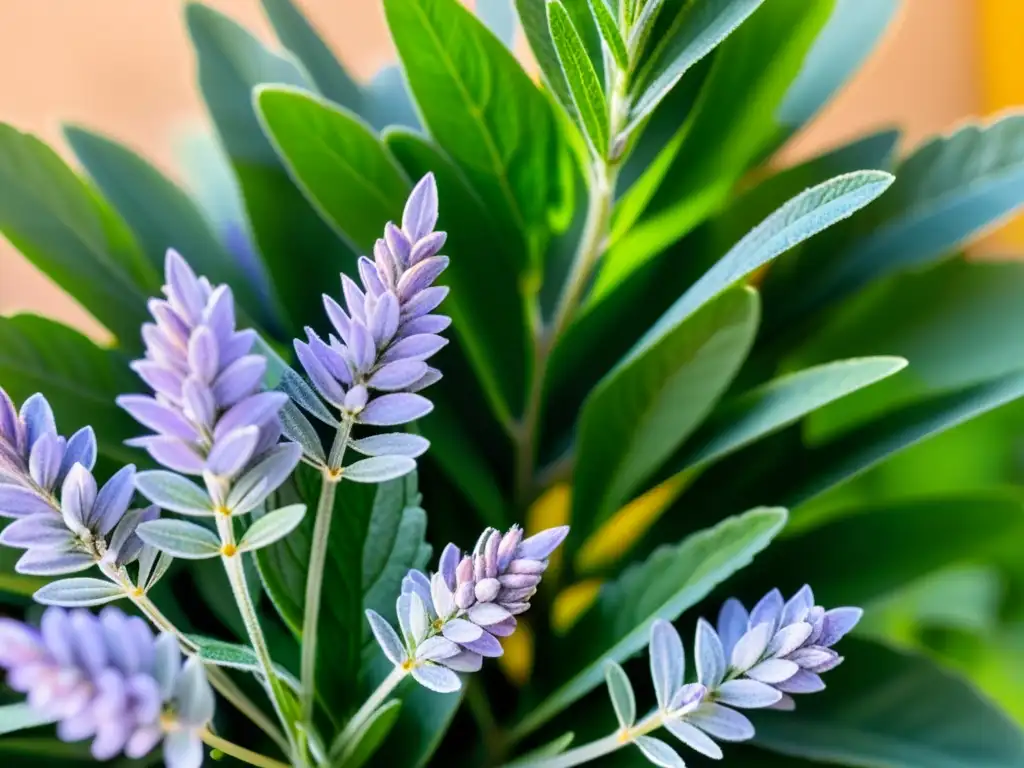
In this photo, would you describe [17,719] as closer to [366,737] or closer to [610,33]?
[366,737]

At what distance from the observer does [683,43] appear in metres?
0.24

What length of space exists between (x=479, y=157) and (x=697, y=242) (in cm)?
9

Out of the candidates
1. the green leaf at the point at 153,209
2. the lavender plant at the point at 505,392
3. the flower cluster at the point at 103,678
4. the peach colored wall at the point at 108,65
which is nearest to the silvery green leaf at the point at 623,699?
the lavender plant at the point at 505,392

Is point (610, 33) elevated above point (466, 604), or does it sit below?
above

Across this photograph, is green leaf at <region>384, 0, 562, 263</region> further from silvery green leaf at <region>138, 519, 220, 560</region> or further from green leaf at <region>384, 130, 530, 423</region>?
silvery green leaf at <region>138, 519, 220, 560</region>

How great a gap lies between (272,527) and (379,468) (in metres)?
0.02

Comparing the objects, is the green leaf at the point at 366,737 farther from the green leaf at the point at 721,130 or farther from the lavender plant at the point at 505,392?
the green leaf at the point at 721,130

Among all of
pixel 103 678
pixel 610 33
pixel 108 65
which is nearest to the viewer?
pixel 103 678

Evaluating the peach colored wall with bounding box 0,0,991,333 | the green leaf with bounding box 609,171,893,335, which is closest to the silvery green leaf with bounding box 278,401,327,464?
the green leaf with bounding box 609,171,893,335

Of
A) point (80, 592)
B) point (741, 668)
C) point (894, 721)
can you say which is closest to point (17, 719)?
point (80, 592)

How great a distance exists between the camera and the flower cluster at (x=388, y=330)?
0.16 metres

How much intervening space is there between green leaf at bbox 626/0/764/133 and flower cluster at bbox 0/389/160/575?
0.15 m

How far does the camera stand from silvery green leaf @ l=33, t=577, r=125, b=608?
18cm

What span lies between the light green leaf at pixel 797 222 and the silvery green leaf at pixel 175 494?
0.13 meters
